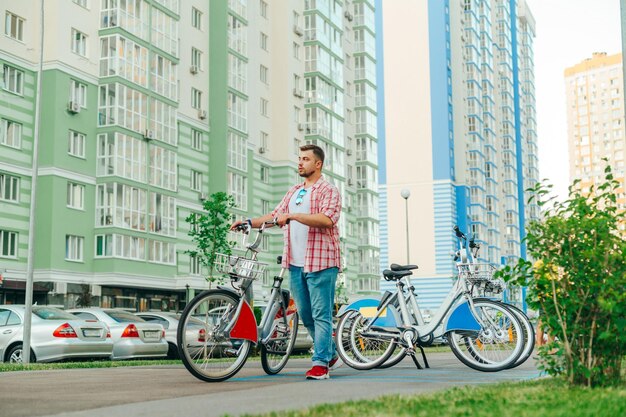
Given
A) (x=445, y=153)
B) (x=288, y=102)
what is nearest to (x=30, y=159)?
(x=288, y=102)

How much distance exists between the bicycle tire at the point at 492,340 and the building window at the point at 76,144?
33031mm

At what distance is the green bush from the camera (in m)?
6.33

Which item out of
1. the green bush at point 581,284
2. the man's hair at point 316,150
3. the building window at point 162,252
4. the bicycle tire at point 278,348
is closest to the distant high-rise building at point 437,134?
the building window at point 162,252

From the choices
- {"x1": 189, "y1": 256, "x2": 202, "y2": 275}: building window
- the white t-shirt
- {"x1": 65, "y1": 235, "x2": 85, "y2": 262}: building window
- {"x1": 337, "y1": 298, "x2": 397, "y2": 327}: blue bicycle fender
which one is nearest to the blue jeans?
the white t-shirt

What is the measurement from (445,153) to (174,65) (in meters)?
52.4

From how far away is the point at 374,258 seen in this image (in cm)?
7294

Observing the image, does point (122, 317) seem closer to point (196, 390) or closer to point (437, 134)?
point (196, 390)

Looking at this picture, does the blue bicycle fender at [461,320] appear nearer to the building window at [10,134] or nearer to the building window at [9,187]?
the building window at [9,187]

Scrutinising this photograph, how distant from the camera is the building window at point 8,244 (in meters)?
36.9

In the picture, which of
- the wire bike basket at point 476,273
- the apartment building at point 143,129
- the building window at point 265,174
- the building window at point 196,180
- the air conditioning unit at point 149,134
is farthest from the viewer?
the building window at point 265,174

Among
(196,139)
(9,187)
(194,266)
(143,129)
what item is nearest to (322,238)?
(9,187)

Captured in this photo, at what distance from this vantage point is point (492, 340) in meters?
9.27

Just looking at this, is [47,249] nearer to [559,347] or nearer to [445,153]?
[559,347]

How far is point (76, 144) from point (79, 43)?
15.7 ft
